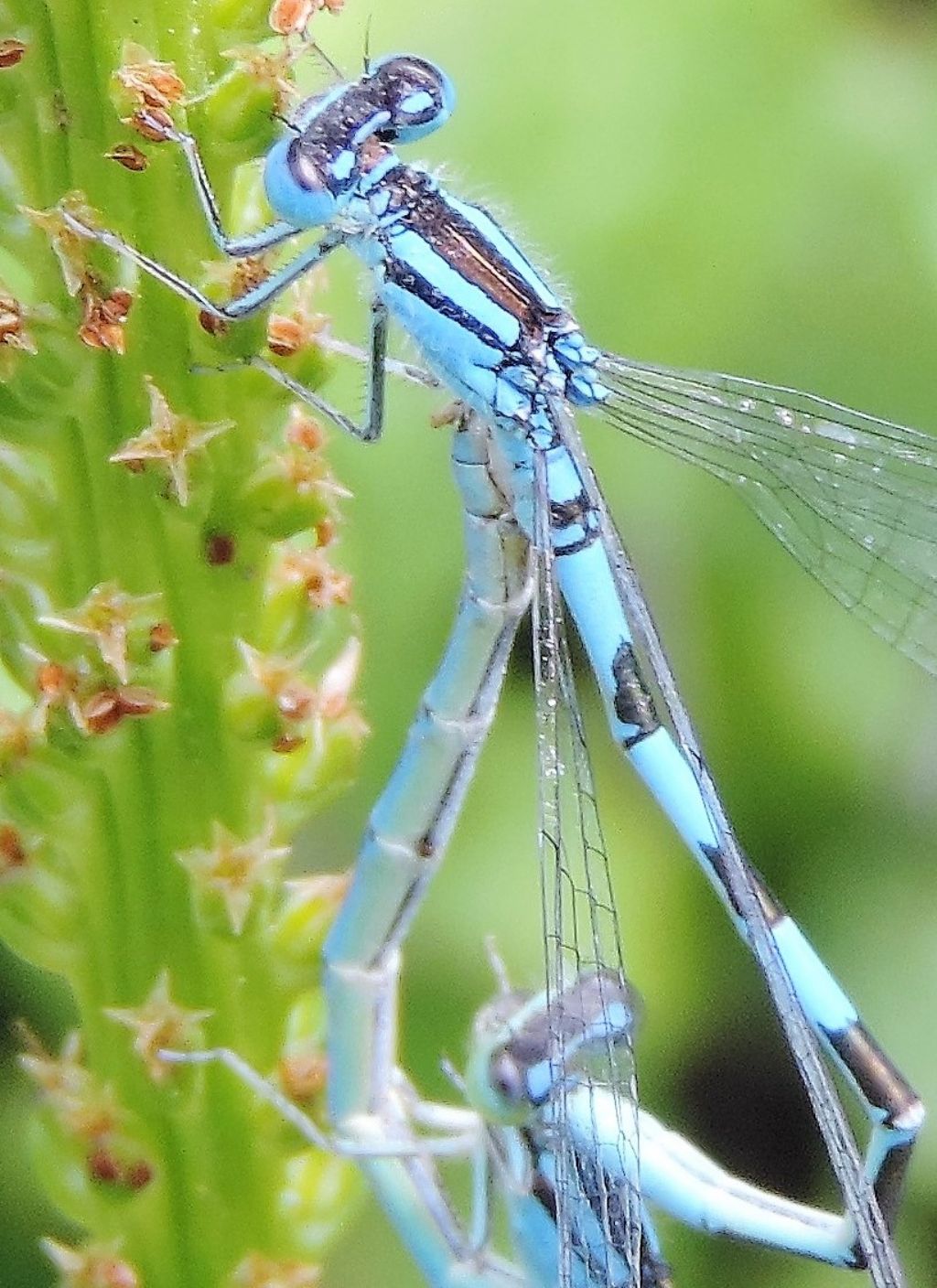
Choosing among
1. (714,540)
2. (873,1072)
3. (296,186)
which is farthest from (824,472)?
Answer: (296,186)

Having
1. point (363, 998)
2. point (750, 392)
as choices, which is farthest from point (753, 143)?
point (363, 998)

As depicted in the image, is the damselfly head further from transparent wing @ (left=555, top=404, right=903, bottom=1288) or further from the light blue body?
transparent wing @ (left=555, top=404, right=903, bottom=1288)

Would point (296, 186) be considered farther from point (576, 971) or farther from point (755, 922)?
point (755, 922)

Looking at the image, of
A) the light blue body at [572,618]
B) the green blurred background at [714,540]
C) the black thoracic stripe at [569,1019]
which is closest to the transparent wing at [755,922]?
the light blue body at [572,618]

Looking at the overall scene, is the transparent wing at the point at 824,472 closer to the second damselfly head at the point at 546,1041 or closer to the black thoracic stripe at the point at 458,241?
the black thoracic stripe at the point at 458,241

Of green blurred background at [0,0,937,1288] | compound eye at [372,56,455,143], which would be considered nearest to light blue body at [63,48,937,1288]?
compound eye at [372,56,455,143]

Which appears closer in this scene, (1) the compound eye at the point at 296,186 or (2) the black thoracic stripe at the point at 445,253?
(1) the compound eye at the point at 296,186
